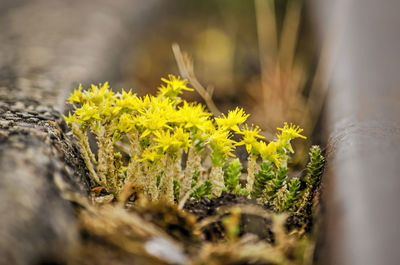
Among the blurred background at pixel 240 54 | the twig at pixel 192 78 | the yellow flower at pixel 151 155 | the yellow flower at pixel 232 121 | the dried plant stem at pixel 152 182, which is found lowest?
the dried plant stem at pixel 152 182

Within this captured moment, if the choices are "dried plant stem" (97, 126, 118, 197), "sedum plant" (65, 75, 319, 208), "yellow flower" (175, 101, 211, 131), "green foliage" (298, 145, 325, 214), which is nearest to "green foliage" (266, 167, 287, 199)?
"sedum plant" (65, 75, 319, 208)

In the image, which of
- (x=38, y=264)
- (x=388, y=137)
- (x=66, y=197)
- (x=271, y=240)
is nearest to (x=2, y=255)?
(x=38, y=264)

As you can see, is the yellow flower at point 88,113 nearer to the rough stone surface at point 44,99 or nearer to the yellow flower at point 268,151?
the rough stone surface at point 44,99

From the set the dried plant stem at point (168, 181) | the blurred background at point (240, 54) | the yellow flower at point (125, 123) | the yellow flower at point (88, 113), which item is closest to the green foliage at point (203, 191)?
the dried plant stem at point (168, 181)

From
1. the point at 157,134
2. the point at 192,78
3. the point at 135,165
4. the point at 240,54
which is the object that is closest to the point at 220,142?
the point at 157,134

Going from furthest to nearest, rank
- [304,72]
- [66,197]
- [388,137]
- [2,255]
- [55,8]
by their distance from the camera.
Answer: [55,8], [304,72], [388,137], [66,197], [2,255]

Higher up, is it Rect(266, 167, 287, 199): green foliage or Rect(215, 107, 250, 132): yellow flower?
Rect(215, 107, 250, 132): yellow flower

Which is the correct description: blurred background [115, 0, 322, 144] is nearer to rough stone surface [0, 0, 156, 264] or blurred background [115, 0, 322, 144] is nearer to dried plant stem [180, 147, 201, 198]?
rough stone surface [0, 0, 156, 264]

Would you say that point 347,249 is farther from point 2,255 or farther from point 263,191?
point 2,255

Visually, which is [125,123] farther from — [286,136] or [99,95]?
[286,136]
